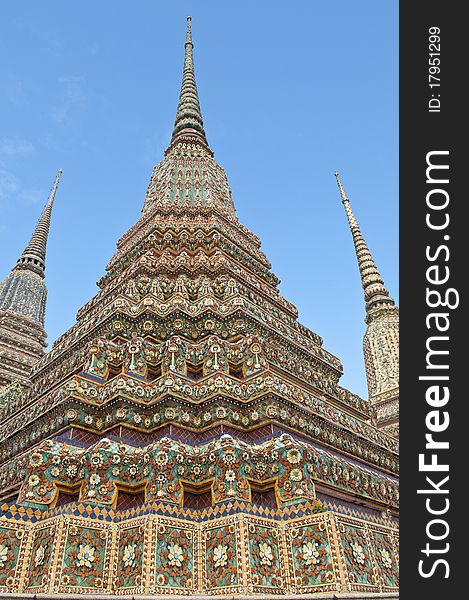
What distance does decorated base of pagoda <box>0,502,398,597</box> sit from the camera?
12.4 ft

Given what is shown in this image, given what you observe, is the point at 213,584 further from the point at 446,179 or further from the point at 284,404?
the point at 446,179

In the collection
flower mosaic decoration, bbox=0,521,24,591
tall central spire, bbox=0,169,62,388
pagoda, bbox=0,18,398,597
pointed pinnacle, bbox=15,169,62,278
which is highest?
pointed pinnacle, bbox=15,169,62,278

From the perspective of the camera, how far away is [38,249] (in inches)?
885

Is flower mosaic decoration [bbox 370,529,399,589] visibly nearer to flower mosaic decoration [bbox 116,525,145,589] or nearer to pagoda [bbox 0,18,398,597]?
pagoda [bbox 0,18,398,597]

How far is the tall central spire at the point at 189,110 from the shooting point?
1486cm

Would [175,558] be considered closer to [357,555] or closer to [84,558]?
[84,558]

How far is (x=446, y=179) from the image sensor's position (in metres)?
3.73

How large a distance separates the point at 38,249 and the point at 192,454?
66.1ft

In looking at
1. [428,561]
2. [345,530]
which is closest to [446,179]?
[428,561]

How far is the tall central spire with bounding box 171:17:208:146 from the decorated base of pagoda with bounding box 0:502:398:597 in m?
12.4

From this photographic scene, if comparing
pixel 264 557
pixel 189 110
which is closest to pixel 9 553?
pixel 264 557

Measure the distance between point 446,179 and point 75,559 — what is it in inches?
171

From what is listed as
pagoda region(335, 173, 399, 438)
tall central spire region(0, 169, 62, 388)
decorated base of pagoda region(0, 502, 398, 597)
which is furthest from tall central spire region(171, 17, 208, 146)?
decorated base of pagoda region(0, 502, 398, 597)

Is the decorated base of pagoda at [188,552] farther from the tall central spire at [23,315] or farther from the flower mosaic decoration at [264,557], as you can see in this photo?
the tall central spire at [23,315]
